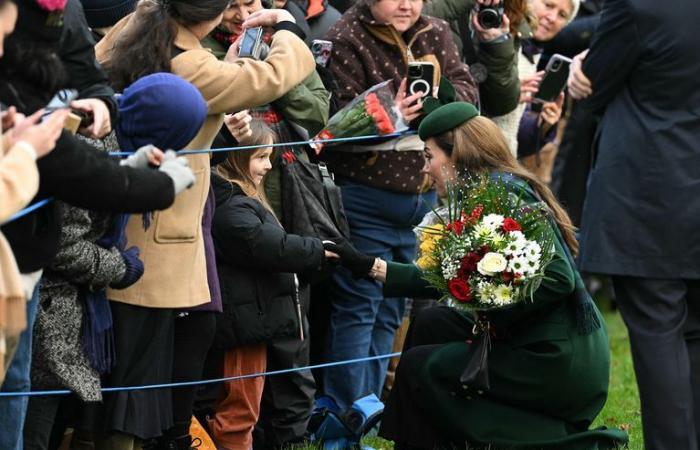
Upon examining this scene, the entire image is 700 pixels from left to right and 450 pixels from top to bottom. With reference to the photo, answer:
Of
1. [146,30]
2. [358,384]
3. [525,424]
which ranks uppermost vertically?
[146,30]

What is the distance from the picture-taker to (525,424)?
595 cm

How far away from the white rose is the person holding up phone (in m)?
1.41

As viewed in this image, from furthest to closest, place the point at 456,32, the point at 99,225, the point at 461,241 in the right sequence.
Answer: the point at 456,32
the point at 461,241
the point at 99,225

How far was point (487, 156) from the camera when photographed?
6.04 m

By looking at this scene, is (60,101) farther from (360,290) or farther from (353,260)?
(360,290)

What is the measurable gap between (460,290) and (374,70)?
1.71 meters

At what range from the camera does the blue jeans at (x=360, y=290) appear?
22.8ft

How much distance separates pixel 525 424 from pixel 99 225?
198 cm

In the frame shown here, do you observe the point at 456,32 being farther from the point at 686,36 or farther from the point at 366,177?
the point at 686,36

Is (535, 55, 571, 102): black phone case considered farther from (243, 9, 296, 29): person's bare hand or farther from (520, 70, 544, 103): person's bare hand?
(243, 9, 296, 29): person's bare hand

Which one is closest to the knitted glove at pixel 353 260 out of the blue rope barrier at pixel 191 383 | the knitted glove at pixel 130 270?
the blue rope barrier at pixel 191 383

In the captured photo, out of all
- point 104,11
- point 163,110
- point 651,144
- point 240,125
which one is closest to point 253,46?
point 240,125

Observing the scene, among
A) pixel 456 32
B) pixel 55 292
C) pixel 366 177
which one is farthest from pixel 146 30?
pixel 456 32

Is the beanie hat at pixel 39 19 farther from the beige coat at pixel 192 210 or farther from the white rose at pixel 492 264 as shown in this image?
the white rose at pixel 492 264
